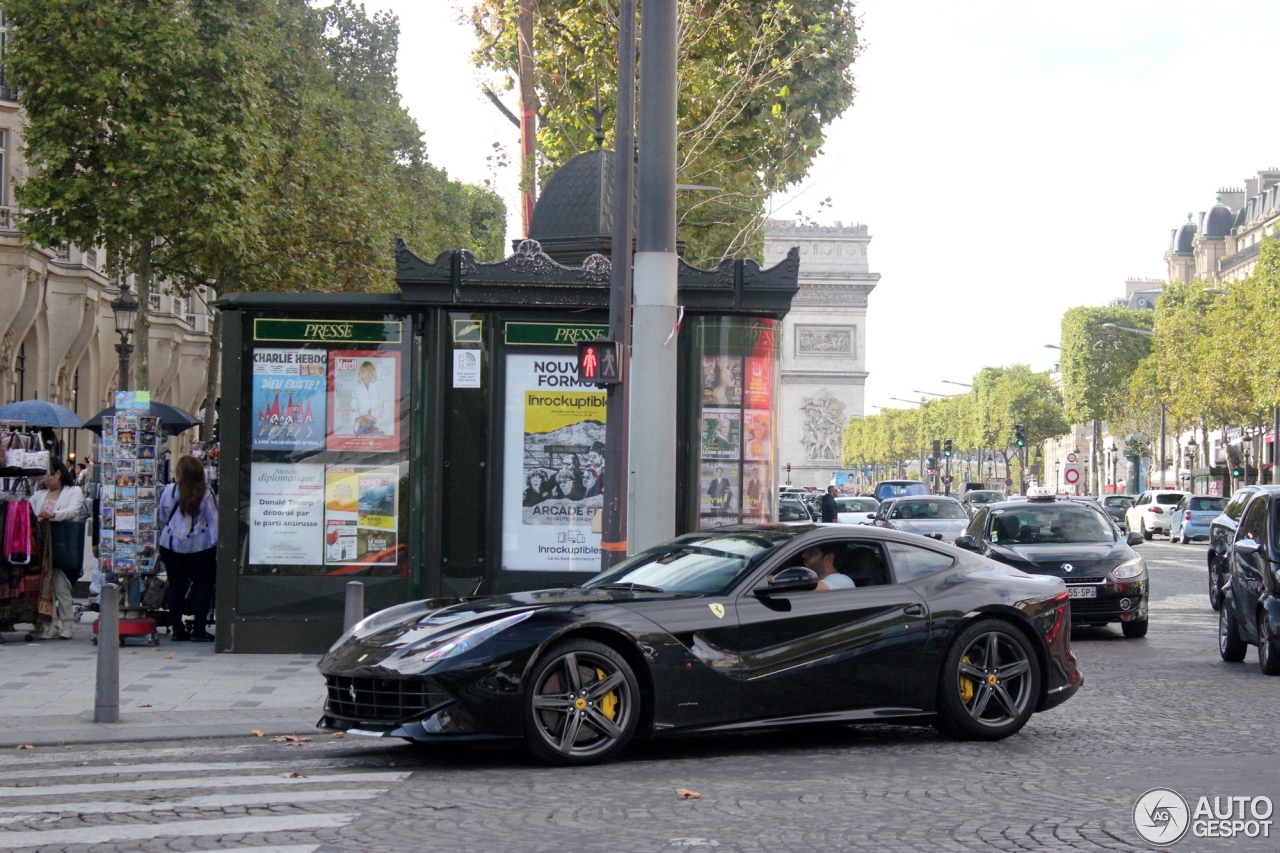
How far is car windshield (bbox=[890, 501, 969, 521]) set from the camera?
103 feet

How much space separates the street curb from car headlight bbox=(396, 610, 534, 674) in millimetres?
1997

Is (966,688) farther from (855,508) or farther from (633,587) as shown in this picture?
(855,508)

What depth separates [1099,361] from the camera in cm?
9138

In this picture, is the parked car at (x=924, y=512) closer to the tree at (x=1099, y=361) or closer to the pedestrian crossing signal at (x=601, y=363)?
the pedestrian crossing signal at (x=601, y=363)

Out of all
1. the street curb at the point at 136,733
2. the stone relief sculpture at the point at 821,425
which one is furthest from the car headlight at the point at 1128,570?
the stone relief sculpture at the point at 821,425

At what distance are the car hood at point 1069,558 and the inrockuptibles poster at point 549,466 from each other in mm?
4849

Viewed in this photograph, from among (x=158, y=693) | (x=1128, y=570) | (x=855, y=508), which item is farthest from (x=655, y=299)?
(x=855, y=508)

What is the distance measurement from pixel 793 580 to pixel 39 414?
64.0ft

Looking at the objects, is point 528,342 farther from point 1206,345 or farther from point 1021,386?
point 1021,386

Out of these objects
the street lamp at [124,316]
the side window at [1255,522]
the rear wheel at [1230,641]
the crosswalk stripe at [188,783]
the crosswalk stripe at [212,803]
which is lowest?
the crosswalk stripe at [188,783]

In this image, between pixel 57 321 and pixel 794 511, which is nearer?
pixel 794 511

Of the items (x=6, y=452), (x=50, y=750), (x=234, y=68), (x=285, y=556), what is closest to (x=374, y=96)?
(x=234, y=68)

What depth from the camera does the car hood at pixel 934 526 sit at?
29087mm

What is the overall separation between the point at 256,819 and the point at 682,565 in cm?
314
